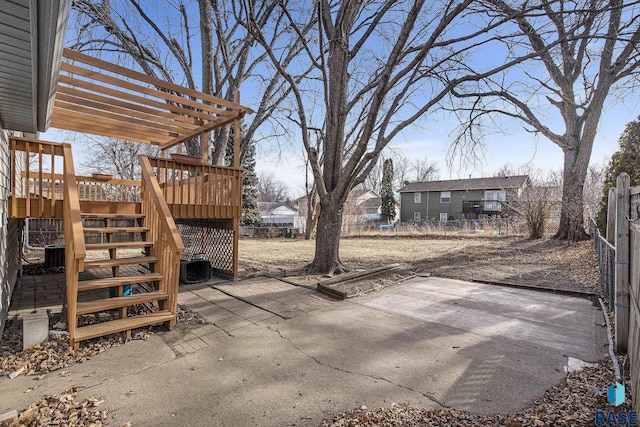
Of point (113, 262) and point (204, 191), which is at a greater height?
point (204, 191)

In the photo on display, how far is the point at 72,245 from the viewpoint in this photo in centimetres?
332

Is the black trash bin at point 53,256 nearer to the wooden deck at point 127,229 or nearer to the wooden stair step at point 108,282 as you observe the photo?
the wooden deck at point 127,229

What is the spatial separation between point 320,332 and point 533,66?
8.45 meters

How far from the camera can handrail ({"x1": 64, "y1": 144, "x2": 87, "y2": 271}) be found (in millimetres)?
3074

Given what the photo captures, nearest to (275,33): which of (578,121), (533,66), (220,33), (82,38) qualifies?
(220,33)

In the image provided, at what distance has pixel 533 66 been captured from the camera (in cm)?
774

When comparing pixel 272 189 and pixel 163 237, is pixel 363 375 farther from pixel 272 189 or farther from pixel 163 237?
pixel 272 189

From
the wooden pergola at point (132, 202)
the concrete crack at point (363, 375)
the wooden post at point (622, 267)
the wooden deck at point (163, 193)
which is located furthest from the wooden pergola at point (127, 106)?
the wooden post at point (622, 267)

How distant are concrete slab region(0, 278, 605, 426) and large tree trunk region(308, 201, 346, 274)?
7.74 feet

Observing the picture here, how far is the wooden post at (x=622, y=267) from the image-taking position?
2953 mm

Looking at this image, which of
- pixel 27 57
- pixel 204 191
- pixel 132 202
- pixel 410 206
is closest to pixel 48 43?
pixel 27 57

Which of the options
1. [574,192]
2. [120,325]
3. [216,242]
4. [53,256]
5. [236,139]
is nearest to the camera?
[120,325]

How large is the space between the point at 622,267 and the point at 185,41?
1160cm

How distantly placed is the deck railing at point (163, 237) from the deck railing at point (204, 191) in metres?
0.63
